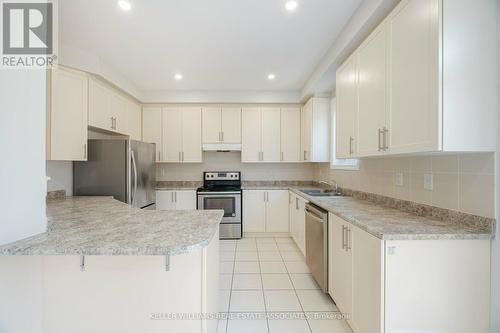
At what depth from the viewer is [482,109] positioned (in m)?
1.30

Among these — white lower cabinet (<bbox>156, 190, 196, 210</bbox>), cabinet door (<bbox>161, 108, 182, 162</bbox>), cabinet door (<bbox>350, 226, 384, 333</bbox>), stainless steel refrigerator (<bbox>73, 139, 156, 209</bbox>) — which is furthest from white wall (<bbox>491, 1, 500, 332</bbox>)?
cabinet door (<bbox>161, 108, 182, 162</bbox>)

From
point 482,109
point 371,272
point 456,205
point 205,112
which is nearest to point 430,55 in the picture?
point 482,109

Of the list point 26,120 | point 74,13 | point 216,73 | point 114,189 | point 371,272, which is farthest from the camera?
point 216,73

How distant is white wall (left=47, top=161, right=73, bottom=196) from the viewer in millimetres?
2744

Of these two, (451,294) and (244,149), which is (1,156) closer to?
(451,294)

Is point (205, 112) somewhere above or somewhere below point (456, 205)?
above

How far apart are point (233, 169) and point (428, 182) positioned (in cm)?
337

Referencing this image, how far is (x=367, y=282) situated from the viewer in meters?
1.53

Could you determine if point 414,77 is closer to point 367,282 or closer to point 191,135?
point 367,282

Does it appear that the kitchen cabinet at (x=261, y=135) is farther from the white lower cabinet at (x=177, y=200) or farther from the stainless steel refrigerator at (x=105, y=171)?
the stainless steel refrigerator at (x=105, y=171)

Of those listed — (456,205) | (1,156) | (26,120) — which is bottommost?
(456,205)

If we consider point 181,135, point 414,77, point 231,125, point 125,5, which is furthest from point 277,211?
point 125,5

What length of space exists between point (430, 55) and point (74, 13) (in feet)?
8.91

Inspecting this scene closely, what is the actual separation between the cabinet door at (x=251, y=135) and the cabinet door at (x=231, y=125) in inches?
3.0
